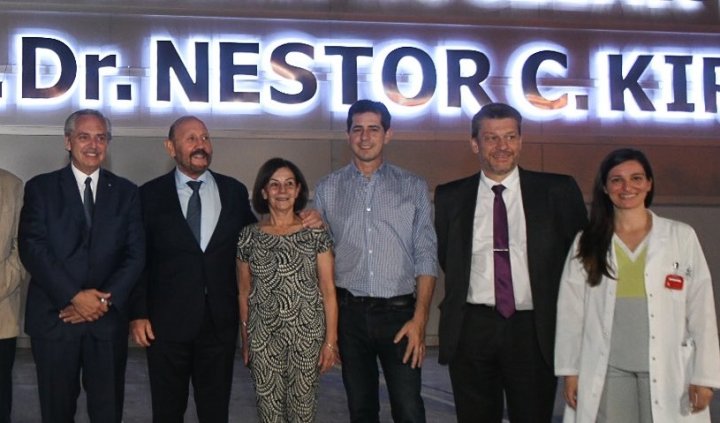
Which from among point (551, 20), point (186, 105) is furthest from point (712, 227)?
point (186, 105)

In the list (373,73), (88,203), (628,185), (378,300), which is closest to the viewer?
(628,185)

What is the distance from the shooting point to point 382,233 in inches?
157

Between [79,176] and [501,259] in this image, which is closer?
[501,259]

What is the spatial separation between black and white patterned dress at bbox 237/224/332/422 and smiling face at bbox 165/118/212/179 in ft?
1.74

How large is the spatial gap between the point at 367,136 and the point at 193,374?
143 cm

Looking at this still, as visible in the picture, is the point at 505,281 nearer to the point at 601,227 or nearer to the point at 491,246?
the point at 491,246

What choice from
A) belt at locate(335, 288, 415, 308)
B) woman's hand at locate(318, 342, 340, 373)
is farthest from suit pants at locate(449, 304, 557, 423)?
woman's hand at locate(318, 342, 340, 373)

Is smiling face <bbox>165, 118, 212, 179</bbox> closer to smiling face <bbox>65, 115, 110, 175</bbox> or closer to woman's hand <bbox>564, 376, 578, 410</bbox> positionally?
smiling face <bbox>65, 115, 110, 175</bbox>

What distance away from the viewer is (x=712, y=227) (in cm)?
930

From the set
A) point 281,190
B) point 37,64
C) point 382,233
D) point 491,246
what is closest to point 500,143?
point 491,246

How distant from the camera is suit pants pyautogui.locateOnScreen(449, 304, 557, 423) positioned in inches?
143

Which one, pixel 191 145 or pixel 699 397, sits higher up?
pixel 191 145

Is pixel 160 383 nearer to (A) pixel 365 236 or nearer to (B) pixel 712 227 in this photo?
(A) pixel 365 236

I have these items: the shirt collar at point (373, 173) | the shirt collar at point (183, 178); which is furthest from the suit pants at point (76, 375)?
the shirt collar at point (373, 173)
